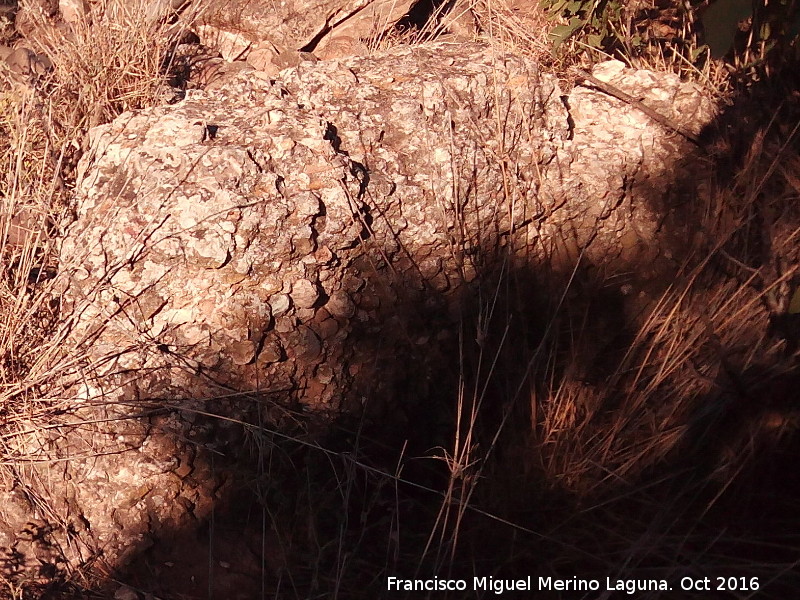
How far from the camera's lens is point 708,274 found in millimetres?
2197

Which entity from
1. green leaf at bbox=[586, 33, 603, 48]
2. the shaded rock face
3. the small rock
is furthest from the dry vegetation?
green leaf at bbox=[586, 33, 603, 48]

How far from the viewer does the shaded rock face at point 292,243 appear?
6.76ft

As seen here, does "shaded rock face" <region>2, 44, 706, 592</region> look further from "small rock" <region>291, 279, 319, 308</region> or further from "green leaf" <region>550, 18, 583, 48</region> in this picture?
"green leaf" <region>550, 18, 583, 48</region>

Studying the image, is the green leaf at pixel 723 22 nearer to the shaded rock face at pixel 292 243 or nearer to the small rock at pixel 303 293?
the shaded rock face at pixel 292 243

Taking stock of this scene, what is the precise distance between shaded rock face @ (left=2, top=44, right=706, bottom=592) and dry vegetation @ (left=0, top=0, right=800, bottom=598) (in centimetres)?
11

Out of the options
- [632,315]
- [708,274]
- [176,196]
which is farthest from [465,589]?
[176,196]

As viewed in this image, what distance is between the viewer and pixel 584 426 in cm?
207

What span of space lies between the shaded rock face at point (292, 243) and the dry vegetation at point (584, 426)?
11 centimetres

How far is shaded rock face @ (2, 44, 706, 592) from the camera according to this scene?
2.06 m

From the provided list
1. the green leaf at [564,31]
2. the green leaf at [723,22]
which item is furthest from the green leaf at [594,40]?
the green leaf at [723,22]

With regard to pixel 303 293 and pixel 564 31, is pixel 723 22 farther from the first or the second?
pixel 303 293

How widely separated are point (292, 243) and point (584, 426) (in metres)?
0.90

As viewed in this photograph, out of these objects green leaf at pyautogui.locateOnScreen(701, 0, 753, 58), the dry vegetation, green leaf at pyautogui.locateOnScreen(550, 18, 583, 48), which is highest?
green leaf at pyautogui.locateOnScreen(550, 18, 583, 48)

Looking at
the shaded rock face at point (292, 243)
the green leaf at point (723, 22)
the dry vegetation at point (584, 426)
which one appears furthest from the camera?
the shaded rock face at point (292, 243)
